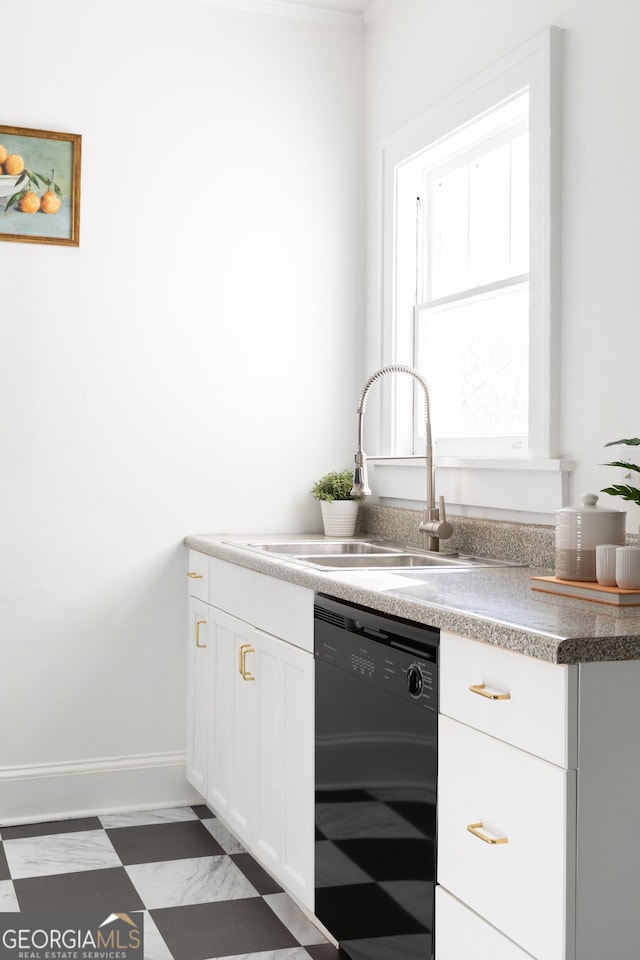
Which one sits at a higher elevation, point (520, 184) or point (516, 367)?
point (520, 184)

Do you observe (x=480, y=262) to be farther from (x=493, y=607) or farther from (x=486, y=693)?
(x=486, y=693)

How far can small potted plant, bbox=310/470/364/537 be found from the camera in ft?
11.1

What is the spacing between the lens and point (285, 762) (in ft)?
8.08

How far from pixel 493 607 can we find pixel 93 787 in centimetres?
201

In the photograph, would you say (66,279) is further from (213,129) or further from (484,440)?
(484,440)

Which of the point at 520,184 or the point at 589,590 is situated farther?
the point at 520,184

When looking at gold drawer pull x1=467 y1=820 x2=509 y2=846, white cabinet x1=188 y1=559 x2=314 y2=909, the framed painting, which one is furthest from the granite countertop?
the framed painting

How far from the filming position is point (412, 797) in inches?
72.4

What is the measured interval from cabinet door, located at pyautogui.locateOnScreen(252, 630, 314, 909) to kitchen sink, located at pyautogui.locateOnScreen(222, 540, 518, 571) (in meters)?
0.26

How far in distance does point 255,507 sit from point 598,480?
146 centimetres

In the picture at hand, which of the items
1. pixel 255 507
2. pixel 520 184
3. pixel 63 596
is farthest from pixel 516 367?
pixel 63 596

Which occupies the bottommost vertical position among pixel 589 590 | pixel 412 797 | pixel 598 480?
pixel 412 797

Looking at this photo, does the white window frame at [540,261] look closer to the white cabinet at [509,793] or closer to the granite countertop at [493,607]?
the granite countertop at [493,607]

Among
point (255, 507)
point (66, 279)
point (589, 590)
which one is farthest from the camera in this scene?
point (255, 507)
